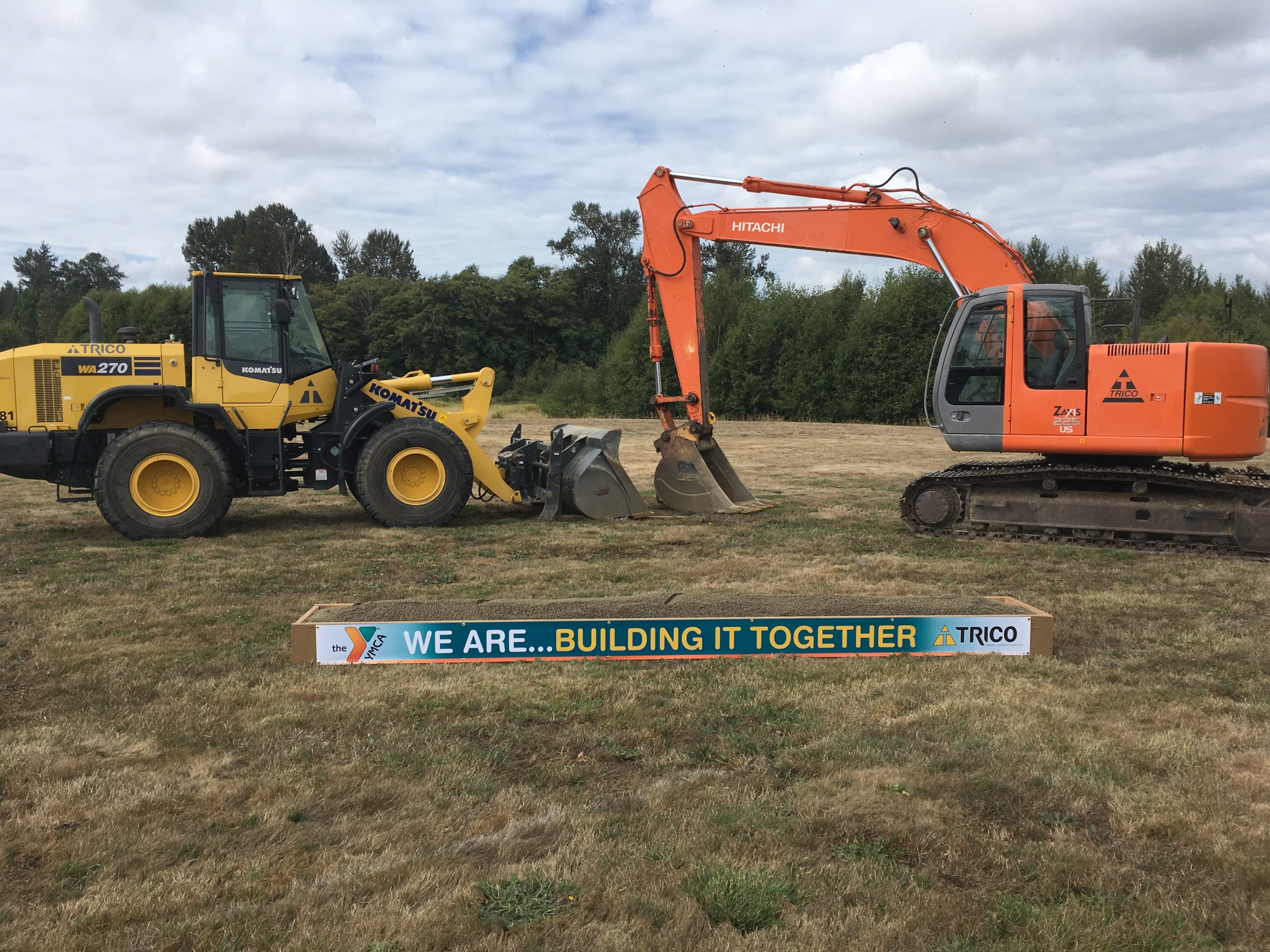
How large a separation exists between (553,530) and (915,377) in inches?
1035

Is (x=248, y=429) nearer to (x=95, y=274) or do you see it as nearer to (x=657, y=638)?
(x=657, y=638)

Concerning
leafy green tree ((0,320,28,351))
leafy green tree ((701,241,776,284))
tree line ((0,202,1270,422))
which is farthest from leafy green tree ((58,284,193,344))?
leafy green tree ((701,241,776,284))

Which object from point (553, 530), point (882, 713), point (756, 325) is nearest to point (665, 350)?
point (756, 325)

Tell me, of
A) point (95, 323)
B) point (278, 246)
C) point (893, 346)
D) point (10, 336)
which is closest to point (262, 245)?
A: point (278, 246)

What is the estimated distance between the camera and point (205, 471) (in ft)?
31.9

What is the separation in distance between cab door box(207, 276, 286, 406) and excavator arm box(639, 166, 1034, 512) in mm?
4003

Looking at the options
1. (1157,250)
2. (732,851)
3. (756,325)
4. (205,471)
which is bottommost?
(732,851)

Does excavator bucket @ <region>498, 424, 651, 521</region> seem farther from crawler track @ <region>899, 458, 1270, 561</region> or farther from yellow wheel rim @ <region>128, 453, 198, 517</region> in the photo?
yellow wheel rim @ <region>128, 453, 198, 517</region>

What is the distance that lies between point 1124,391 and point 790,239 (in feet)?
13.0

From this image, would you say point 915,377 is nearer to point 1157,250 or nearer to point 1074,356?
point 1157,250

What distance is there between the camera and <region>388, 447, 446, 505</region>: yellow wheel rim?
34.0 feet

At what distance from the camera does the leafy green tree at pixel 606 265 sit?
63125mm

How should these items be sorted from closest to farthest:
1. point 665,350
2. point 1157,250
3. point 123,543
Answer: point 123,543, point 665,350, point 1157,250

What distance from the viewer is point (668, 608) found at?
5.62 meters
